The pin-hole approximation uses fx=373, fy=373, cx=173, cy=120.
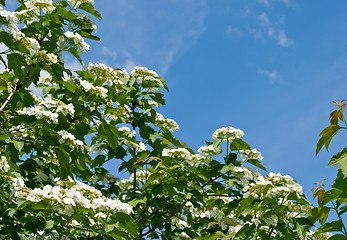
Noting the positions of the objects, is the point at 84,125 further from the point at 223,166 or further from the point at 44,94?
the point at 223,166

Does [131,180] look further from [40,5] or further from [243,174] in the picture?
[40,5]

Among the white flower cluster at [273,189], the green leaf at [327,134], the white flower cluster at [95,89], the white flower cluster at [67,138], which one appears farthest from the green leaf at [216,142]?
the green leaf at [327,134]

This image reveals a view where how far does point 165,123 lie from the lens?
20.6ft

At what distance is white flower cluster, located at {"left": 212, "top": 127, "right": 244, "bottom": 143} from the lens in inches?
215

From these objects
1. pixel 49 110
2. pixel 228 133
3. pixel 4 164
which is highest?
pixel 228 133

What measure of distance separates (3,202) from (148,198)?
2.08 metres

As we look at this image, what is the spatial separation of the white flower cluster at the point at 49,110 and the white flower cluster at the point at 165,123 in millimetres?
2114

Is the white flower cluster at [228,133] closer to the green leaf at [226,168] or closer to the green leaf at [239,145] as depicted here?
the green leaf at [239,145]

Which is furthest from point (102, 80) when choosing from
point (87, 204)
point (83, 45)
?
point (87, 204)

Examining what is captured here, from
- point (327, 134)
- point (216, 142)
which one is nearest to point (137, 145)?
point (216, 142)

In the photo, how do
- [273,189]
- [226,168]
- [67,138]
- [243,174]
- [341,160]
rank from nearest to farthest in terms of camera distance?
1. [341,160]
2. [67,138]
3. [273,189]
4. [226,168]
5. [243,174]

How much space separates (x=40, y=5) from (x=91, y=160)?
99.4 inches

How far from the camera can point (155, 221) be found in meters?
5.05

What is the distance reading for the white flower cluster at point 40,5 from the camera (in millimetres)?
4594
